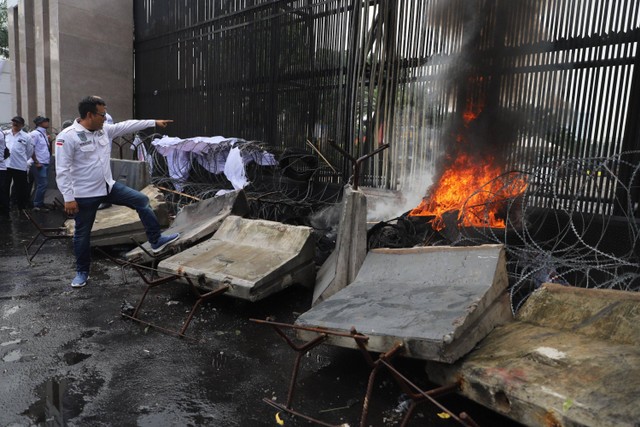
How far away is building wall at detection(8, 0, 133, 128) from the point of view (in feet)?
48.3

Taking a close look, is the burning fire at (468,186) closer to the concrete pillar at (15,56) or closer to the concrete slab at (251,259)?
the concrete slab at (251,259)

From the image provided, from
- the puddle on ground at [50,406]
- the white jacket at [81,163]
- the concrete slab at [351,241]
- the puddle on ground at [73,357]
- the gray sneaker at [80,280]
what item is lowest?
the puddle on ground at [50,406]

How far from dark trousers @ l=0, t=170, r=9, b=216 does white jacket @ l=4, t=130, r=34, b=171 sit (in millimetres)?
284

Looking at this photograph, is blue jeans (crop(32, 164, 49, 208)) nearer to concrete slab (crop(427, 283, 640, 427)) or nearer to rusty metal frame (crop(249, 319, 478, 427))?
rusty metal frame (crop(249, 319, 478, 427))

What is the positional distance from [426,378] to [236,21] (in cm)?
1073

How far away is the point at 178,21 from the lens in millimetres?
13695

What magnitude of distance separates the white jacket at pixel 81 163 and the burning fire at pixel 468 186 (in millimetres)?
4241

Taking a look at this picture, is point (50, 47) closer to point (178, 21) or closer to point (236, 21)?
point (178, 21)

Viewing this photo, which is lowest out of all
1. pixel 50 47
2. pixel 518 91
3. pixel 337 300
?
pixel 337 300

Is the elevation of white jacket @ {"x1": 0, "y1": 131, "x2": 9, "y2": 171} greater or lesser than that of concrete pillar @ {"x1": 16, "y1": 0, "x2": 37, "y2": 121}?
lesser

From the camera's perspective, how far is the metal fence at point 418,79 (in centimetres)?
596

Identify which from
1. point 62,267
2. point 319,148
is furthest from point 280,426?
point 319,148

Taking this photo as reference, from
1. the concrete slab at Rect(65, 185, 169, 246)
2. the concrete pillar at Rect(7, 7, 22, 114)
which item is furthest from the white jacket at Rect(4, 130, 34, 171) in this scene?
the concrete pillar at Rect(7, 7, 22, 114)

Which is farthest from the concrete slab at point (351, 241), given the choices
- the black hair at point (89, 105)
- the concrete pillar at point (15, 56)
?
the concrete pillar at point (15, 56)
